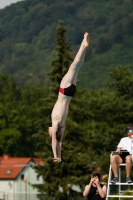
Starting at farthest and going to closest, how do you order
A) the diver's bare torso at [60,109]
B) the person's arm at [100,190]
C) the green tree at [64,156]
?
the green tree at [64,156]
the person's arm at [100,190]
the diver's bare torso at [60,109]

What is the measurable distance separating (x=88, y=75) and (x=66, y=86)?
593 ft

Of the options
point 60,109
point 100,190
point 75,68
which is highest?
point 75,68

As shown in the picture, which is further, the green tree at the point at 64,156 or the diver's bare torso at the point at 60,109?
the green tree at the point at 64,156

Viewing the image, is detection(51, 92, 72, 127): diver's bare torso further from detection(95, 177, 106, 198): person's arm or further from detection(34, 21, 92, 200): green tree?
detection(34, 21, 92, 200): green tree

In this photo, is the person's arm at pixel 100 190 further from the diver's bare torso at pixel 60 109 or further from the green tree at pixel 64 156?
the green tree at pixel 64 156

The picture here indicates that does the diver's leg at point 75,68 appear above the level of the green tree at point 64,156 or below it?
above

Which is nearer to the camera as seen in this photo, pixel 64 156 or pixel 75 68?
pixel 75 68

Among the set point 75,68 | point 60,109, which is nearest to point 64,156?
point 75,68

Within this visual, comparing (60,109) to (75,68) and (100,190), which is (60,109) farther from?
(100,190)

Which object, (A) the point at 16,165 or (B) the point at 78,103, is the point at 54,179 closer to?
(B) the point at 78,103

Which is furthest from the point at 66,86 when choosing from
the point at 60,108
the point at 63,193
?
the point at 63,193

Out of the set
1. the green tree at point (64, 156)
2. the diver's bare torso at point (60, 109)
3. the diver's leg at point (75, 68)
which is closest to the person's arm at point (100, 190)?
the diver's bare torso at point (60, 109)

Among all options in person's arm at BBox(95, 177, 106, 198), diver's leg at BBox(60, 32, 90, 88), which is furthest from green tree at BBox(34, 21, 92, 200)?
diver's leg at BBox(60, 32, 90, 88)

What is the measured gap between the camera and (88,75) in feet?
633
